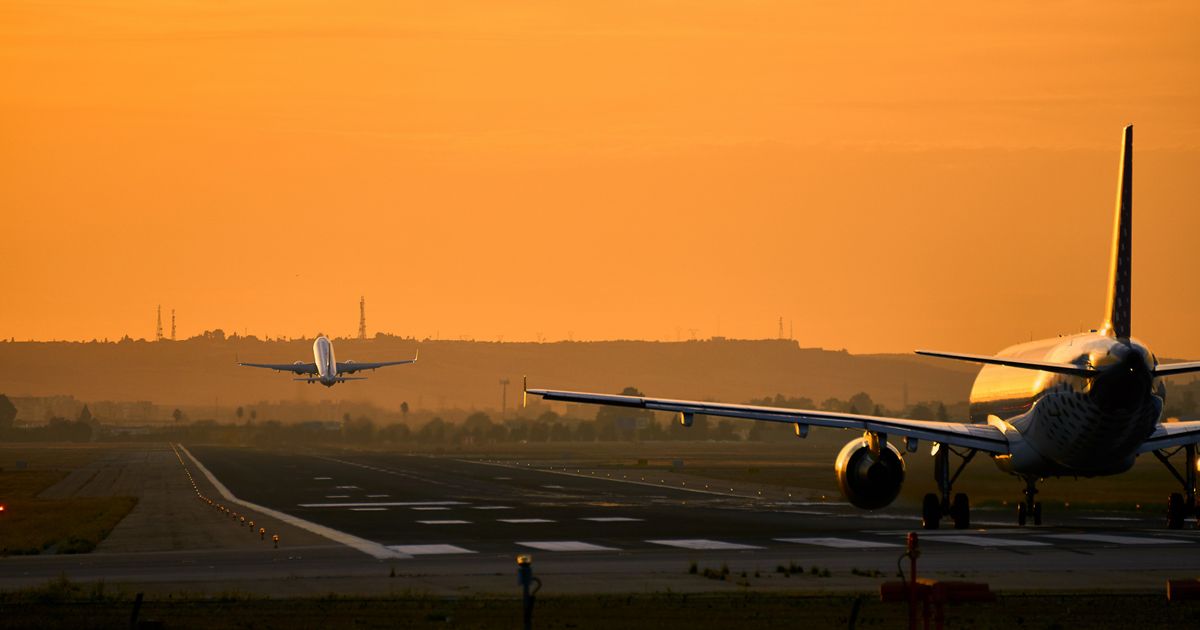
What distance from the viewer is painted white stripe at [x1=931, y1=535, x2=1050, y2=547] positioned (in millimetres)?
46562

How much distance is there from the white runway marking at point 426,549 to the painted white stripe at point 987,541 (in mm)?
13739

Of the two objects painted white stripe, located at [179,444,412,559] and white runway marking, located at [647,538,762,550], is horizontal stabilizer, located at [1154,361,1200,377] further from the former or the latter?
painted white stripe, located at [179,444,412,559]

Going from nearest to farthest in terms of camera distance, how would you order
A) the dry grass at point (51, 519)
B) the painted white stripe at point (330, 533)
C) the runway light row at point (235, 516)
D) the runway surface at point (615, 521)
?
the painted white stripe at point (330, 533)
the runway surface at point (615, 521)
the runway light row at point (235, 516)
the dry grass at point (51, 519)

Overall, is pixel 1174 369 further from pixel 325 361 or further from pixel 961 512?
pixel 325 361

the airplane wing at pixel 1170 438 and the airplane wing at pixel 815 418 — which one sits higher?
the airplane wing at pixel 815 418

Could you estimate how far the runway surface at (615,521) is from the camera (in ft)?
157

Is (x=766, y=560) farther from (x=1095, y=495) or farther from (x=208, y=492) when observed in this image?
(x=208, y=492)

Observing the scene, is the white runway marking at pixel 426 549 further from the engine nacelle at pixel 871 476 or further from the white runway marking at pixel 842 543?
the engine nacelle at pixel 871 476

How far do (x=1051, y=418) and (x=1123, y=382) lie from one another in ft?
13.4

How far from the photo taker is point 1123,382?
4669cm

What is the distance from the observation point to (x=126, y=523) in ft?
209

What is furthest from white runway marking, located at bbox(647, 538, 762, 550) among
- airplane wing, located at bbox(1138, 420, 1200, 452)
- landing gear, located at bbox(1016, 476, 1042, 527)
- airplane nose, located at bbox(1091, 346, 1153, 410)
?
airplane wing, located at bbox(1138, 420, 1200, 452)

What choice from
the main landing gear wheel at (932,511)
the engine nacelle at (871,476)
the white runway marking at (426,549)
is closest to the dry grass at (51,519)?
the white runway marking at (426,549)

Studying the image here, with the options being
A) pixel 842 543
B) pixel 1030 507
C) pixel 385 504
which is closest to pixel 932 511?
pixel 1030 507
